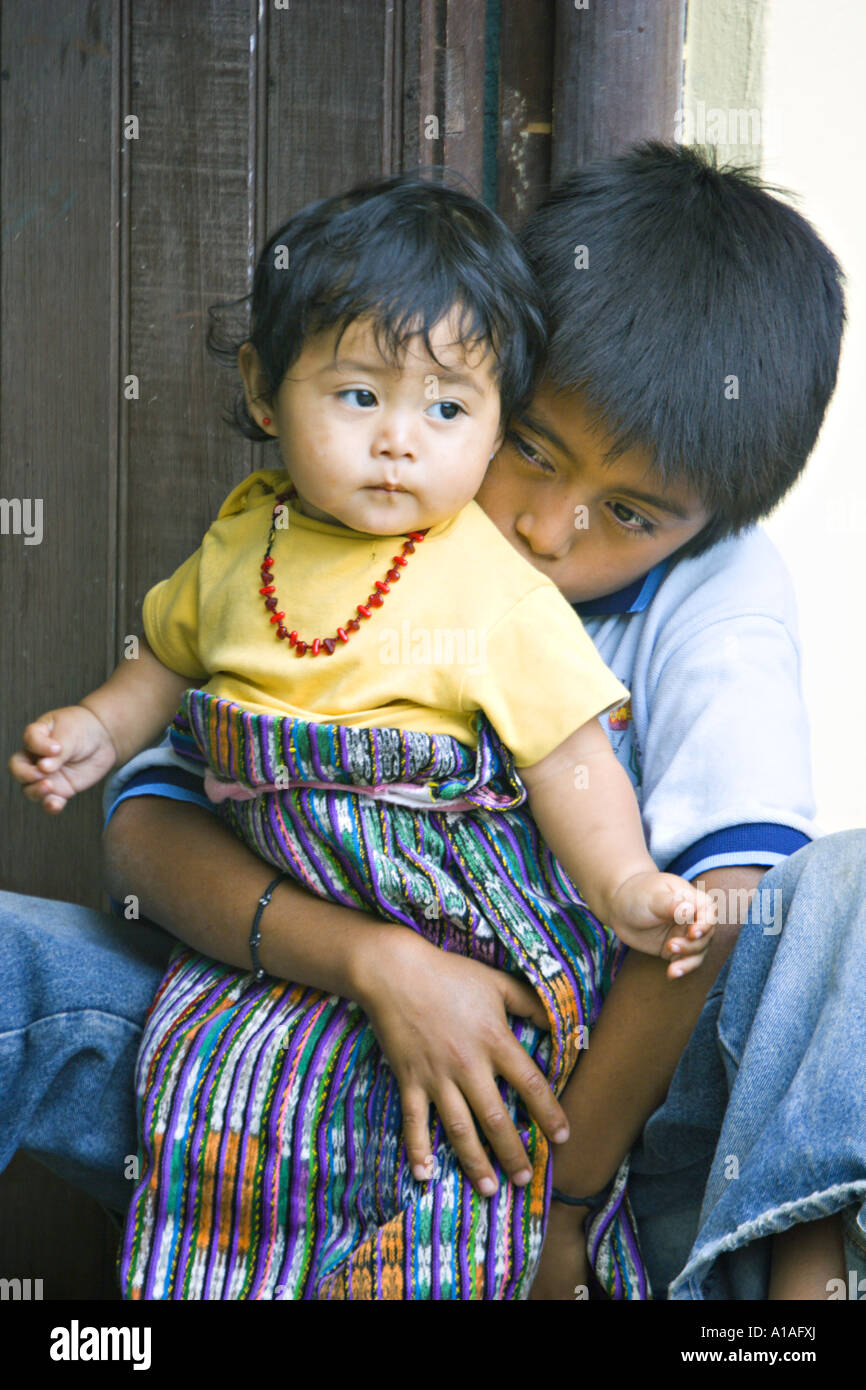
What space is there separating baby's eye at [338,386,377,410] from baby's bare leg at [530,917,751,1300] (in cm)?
48

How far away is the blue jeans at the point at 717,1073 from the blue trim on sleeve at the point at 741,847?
0.08 m

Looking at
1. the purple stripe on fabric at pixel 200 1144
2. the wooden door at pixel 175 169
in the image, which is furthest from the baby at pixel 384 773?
the wooden door at pixel 175 169

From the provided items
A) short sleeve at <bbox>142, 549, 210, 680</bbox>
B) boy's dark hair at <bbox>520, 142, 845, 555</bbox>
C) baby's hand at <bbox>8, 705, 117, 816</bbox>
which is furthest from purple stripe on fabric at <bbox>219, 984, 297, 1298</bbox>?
boy's dark hair at <bbox>520, 142, 845, 555</bbox>

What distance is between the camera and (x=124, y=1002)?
116 cm

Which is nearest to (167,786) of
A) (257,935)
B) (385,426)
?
(257,935)

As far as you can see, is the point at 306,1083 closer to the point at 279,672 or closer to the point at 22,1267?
the point at 279,672

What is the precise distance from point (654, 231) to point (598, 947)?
2.14 feet

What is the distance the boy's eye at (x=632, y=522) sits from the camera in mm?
1159

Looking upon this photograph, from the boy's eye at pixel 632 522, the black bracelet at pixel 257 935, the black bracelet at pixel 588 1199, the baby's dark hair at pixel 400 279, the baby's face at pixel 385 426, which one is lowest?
the black bracelet at pixel 588 1199

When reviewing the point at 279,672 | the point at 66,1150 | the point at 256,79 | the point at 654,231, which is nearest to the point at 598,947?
the point at 279,672

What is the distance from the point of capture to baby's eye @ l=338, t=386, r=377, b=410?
102 cm

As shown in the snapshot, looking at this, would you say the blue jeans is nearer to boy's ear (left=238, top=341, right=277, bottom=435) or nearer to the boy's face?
the boy's face

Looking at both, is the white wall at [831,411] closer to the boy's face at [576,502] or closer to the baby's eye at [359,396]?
the boy's face at [576,502]

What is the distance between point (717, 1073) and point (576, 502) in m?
0.50
